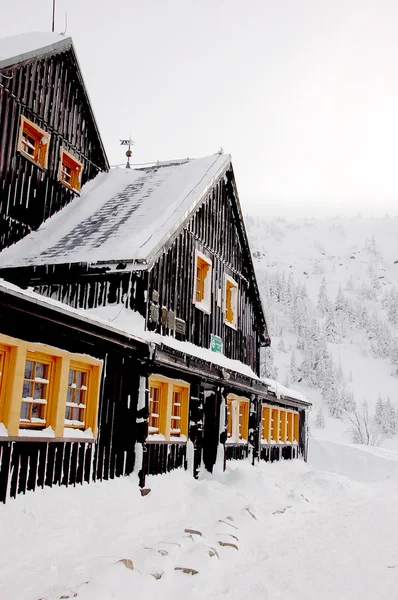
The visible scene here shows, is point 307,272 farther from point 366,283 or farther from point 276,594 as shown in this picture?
point 276,594

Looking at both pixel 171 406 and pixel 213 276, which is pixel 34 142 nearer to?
pixel 213 276

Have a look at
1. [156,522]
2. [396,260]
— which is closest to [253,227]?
[396,260]

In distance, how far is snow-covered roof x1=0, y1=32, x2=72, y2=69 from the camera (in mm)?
12188

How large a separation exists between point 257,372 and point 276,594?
1454 centimetres

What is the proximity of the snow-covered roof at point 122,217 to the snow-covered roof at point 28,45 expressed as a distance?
3763 mm

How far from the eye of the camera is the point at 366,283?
138 m

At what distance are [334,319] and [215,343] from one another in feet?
315

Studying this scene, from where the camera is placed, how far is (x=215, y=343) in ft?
50.9

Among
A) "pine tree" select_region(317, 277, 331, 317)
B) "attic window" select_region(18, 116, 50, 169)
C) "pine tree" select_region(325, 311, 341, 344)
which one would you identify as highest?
"pine tree" select_region(317, 277, 331, 317)

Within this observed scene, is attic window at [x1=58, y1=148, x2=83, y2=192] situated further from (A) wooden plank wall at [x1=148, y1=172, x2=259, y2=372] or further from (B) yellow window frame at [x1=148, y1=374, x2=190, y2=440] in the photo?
(B) yellow window frame at [x1=148, y1=374, x2=190, y2=440]

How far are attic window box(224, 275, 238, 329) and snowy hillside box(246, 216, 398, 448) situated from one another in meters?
36.4

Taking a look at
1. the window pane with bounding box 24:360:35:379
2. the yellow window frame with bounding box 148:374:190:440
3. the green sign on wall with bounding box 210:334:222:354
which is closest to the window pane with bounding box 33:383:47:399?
the window pane with bounding box 24:360:35:379

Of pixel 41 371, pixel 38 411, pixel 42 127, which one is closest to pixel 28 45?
pixel 42 127

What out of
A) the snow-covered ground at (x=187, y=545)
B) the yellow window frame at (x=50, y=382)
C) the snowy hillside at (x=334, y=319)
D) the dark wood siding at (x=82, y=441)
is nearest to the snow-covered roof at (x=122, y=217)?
the dark wood siding at (x=82, y=441)
